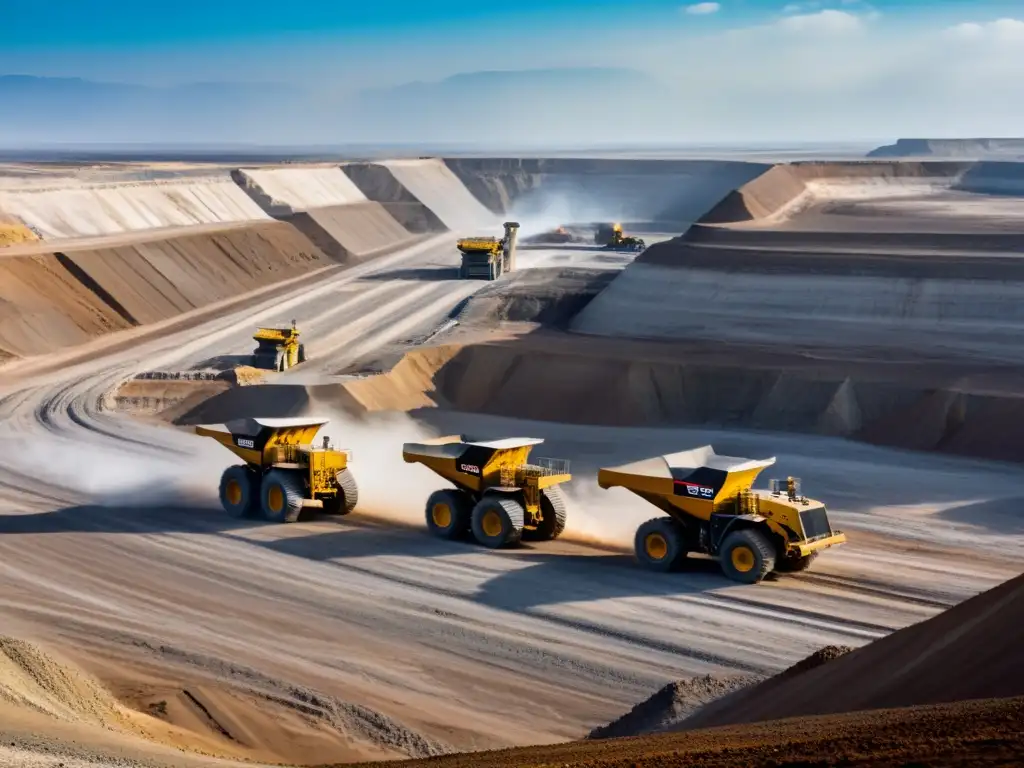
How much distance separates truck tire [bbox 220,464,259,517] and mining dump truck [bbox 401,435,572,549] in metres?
3.31

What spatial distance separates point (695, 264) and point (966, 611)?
35.0 metres

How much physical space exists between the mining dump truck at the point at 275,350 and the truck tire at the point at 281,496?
15.1m

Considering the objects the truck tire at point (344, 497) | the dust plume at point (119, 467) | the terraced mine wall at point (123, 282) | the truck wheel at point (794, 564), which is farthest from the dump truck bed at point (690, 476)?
the terraced mine wall at point (123, 282)

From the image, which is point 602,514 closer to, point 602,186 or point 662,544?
point 662,544

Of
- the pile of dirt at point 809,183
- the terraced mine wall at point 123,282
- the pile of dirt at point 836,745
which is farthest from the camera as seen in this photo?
the pile of dirt at point 809,183

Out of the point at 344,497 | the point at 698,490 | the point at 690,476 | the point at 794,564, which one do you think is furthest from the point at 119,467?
the point at 794,564

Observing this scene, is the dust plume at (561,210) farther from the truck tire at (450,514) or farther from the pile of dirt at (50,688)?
the pile of dirt at (50,688)

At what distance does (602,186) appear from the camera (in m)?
129

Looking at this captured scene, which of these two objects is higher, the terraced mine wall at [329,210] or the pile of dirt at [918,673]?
the terraced mine wall at [329,210]

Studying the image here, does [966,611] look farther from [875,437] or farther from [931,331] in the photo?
[931,331]

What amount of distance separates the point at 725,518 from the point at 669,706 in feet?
19.1

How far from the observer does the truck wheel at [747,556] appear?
805 inches

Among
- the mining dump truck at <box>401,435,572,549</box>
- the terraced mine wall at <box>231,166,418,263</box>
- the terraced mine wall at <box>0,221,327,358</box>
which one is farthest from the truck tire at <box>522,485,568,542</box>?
the terraced mine wall at <box>231,166,418,263</box>

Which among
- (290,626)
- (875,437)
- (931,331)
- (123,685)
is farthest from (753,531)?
(931,331)
